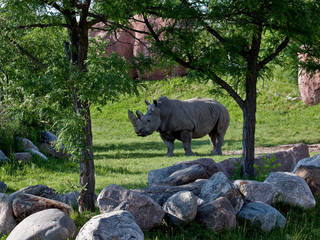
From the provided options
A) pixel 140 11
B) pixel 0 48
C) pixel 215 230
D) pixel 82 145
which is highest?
pixel 140 11

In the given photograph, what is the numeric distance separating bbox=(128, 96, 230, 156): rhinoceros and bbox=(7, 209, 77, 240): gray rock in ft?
23.9

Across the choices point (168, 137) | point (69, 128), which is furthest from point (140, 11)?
point (168, 137)

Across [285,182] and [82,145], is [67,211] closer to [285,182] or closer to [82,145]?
[82,145]

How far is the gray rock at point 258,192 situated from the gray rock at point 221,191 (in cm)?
27

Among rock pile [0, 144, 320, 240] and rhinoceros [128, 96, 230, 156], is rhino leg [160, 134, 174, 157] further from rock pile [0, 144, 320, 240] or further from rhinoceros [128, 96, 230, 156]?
rock pile [0, 144, 320, 240]

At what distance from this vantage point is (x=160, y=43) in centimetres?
695

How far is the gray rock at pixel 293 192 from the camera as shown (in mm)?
6148

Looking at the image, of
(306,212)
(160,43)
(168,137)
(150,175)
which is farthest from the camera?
(168,137)

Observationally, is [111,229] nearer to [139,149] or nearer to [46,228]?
[46,228]

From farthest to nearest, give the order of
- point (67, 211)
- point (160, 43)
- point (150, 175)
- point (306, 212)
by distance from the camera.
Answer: point (150, 175), point (160, 43), point (306, 212), point (67, 211)

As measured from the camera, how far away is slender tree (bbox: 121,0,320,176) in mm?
6172

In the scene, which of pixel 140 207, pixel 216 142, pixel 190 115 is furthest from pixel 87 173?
pixel 216 142

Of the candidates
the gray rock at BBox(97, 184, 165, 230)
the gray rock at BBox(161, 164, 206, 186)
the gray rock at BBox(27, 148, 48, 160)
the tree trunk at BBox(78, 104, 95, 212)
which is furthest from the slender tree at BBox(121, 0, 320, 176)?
the gray rock at BBox(27, 148, 48, 160)

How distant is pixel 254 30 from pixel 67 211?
423 centimetres
